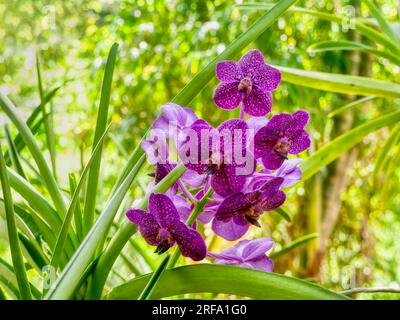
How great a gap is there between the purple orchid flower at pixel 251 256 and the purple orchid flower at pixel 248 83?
4.3 inches

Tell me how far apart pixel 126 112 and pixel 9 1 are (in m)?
0.81

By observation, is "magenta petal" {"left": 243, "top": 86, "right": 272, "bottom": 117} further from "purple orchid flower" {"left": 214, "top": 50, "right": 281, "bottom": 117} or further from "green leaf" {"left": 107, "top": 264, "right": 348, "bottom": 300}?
"green leaf" {"left": 107, "top": 264, "right": 348, "bottom": 300}

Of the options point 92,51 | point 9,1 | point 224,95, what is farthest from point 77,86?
point 224,95

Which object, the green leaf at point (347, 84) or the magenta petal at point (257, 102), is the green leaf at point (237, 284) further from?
the green leaf at point (347, 84)

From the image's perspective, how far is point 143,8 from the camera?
1.91 m

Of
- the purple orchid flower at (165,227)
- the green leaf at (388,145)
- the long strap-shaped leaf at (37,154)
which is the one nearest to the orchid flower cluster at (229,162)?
the purple orchid flower at (165,227)

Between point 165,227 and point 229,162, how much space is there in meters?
0.07

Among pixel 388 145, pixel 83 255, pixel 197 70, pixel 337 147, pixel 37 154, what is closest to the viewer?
pixel 83 255

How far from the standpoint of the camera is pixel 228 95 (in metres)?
0.45

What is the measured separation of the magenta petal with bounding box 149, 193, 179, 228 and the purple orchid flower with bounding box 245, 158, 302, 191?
2.5 inches

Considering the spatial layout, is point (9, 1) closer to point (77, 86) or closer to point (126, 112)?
point (77, 86)

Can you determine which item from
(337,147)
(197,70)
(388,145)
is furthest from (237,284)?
(197,70)

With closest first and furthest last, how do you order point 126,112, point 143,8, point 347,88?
point 347,88
point 143,8
point 126,112

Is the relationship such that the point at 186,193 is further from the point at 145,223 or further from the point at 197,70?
the point at 197,70
